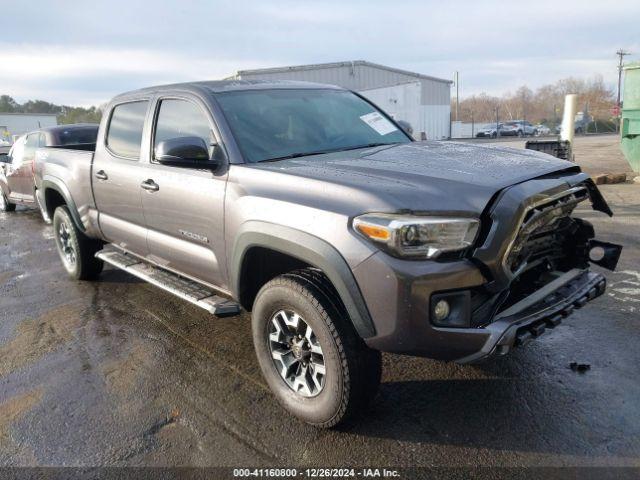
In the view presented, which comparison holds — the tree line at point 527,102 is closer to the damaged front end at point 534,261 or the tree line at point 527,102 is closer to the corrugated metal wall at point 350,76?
the corrugated metal wall at point 350,76

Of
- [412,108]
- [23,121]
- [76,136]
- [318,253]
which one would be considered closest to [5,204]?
[76,136]

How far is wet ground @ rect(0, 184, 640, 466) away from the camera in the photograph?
276 cm

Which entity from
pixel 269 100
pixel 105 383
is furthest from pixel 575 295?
pixel 105 383

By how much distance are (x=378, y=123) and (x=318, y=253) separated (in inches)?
77.6

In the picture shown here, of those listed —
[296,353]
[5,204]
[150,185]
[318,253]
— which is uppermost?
[150,185]

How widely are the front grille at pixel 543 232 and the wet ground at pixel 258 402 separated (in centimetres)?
88

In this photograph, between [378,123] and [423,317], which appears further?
[378,123]

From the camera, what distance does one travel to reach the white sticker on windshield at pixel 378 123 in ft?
13.7

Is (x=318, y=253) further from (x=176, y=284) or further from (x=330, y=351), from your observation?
(x=176, y=284)

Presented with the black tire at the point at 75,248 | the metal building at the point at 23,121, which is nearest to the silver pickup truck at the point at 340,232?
the black tire at the point at 75,248

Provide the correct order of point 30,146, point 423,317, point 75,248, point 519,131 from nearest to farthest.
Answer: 1. point 423,317
2. point 75,248
3. point 30,146
4. point 519,131

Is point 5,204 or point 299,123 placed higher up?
point 299,123

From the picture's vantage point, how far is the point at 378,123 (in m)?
4.25

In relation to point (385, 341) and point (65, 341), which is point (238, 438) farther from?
point (65, 341)
